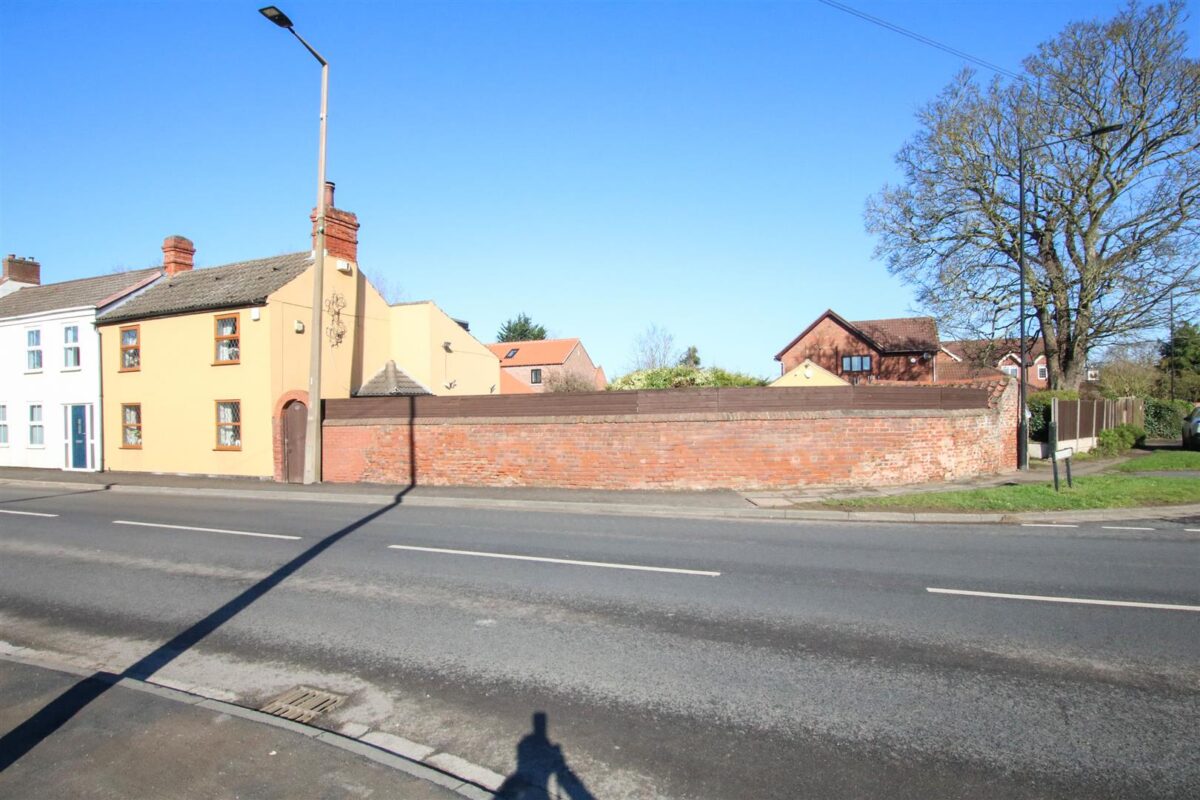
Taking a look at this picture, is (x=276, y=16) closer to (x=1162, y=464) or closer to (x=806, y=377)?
(x=806, y=377)

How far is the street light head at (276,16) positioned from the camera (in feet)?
50.6

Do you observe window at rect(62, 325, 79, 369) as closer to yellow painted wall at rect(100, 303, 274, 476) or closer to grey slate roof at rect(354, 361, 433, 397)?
yellow painted wall at rect(100, 303, 274, 476)

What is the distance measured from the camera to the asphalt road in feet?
12.9

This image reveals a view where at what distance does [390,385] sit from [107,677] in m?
19.4

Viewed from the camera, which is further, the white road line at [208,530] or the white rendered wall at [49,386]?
the white rendered wall at [49,386]

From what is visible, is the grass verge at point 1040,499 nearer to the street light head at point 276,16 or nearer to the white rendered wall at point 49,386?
the street light head at point 276,16

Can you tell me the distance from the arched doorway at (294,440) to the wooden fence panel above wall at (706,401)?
3955 millimetres

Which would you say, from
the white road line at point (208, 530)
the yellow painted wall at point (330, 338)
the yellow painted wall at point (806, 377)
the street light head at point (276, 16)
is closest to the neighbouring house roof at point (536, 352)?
the yellow painted wall at point (806, 377)

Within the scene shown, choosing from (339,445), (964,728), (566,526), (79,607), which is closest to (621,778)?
(964,728)

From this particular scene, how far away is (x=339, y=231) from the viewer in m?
23.3

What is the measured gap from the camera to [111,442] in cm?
2447

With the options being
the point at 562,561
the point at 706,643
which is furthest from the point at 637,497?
the point at 706,643

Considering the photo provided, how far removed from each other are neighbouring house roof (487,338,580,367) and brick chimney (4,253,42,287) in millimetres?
39388

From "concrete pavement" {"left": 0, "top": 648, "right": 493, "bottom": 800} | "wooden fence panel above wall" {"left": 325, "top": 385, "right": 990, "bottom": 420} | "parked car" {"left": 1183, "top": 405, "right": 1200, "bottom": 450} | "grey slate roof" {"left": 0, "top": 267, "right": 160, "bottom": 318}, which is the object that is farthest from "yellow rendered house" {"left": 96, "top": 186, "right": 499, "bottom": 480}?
"parked car" {"left": 1183, "top": 405, "right": 1200, "bottom": 450}
